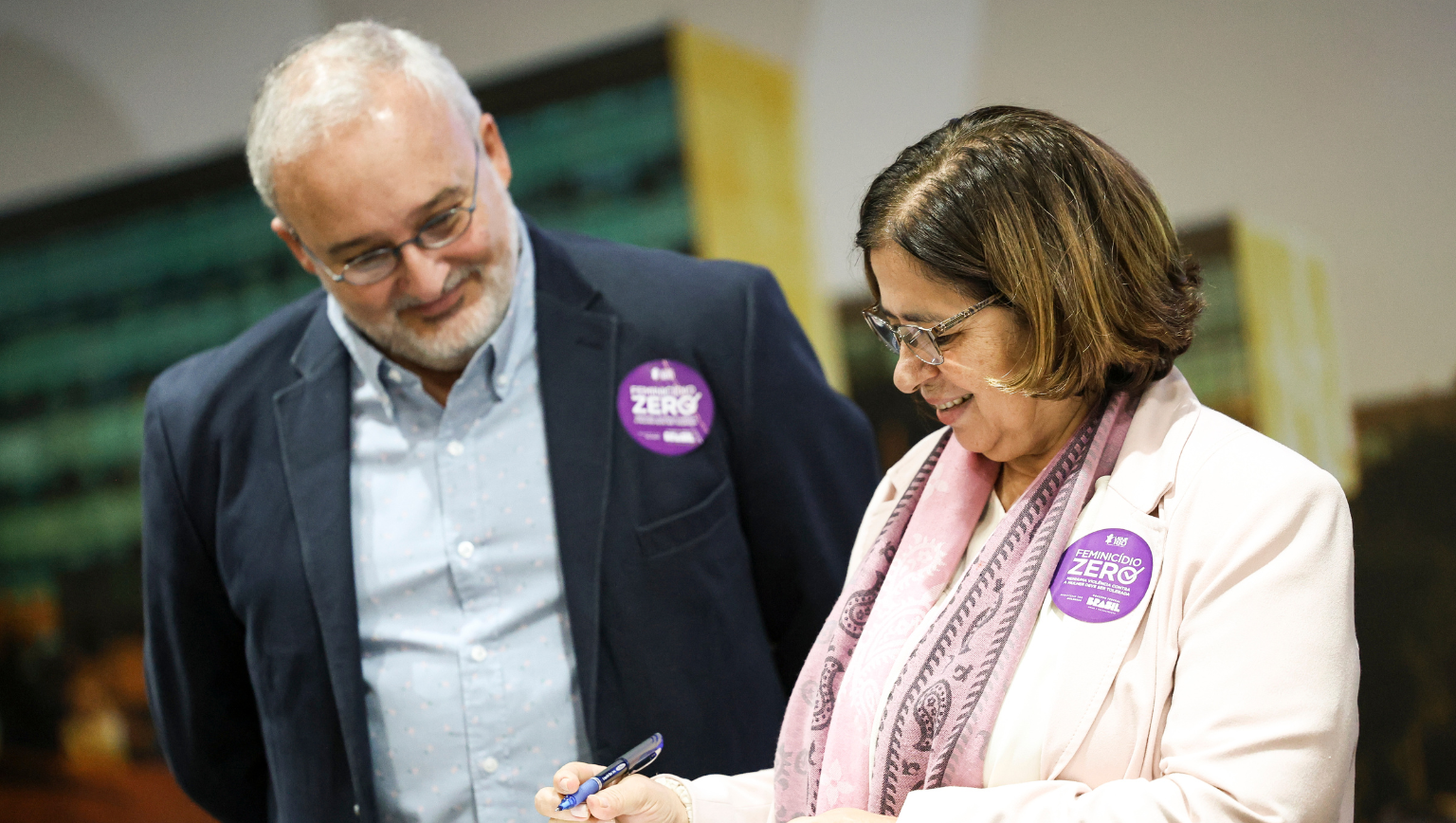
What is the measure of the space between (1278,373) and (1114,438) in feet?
4.69

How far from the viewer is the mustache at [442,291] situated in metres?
1.70

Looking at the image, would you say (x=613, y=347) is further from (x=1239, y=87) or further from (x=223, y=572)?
(x=1239, y=87)

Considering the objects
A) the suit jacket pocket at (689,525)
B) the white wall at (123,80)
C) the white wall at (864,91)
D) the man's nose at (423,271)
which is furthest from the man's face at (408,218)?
the white wall at (123,80)

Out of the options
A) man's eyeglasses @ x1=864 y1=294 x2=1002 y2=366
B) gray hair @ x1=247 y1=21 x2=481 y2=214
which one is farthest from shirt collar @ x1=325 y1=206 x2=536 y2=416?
man's eyeglasses @ x1=864 y1=294 x2=1002 y2=366

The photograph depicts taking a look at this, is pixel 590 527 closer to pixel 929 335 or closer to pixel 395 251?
pixel 395 251

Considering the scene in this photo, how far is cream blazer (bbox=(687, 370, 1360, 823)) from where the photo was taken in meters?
0.98

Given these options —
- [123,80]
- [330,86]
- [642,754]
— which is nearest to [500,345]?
[330,86]

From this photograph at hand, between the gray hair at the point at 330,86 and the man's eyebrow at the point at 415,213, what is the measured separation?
139 mm

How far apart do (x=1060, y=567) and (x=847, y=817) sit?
322mm

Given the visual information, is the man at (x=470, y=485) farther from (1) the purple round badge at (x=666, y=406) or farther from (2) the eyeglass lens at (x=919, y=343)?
(2) the eyeglass lens at (x=919, y=343)

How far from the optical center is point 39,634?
13.8ft

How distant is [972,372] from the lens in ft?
3.99

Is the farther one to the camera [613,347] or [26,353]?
[26,353]

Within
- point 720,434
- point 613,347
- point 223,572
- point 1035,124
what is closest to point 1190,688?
point 1035,124
